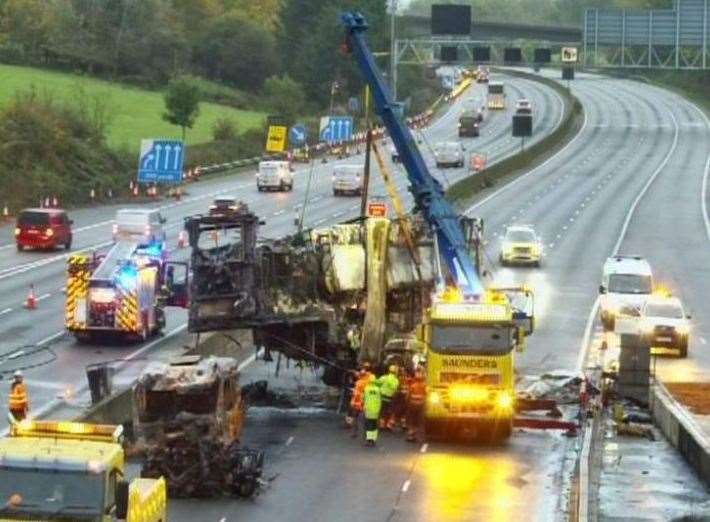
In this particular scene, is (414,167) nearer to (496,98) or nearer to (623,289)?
(623,289)

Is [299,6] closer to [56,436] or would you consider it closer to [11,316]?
[11,316]

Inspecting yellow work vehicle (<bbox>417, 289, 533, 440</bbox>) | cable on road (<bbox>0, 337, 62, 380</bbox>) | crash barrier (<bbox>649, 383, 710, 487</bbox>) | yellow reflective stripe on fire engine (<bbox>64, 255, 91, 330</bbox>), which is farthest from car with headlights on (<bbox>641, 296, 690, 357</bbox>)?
cable on road (<bbox>0, 337, 62, 380</bbox>)

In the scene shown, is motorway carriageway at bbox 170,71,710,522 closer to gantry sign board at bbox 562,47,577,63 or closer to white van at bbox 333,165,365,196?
white van at bbox 333,165,365,196

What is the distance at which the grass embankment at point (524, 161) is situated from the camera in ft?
290

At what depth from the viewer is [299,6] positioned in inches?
6811

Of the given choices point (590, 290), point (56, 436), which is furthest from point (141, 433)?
point (590, 290)

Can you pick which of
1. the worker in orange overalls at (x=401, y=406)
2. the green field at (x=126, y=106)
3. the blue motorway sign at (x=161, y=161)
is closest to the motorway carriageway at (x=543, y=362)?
the worker in orange overalls at (x=401, y=406)

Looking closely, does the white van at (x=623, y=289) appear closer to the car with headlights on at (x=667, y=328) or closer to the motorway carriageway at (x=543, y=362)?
the motorway carriageway at (x=543, y=362)

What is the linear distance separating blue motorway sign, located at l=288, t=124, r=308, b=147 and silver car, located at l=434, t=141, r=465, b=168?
27.0 feet

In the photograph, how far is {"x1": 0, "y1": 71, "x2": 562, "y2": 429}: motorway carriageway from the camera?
1590 inches

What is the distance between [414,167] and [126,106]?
83.0 m

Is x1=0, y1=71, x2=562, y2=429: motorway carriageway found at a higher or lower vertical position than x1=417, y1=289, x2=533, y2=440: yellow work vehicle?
lower

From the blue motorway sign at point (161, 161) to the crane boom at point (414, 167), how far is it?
105ft

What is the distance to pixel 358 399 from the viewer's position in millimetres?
34656
